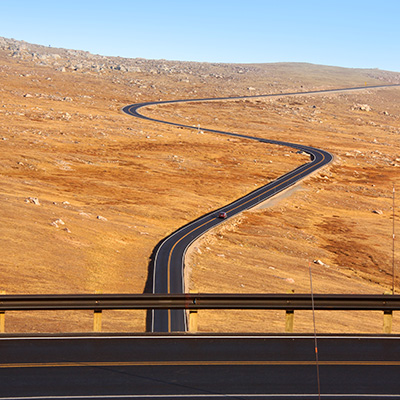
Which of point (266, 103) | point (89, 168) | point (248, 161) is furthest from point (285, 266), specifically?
point (266, 103)

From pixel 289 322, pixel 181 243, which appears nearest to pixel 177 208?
pixel 181 243

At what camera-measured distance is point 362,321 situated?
30.3 metres

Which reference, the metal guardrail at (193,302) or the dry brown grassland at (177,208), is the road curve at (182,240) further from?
the metal guardrail at (193,302)
